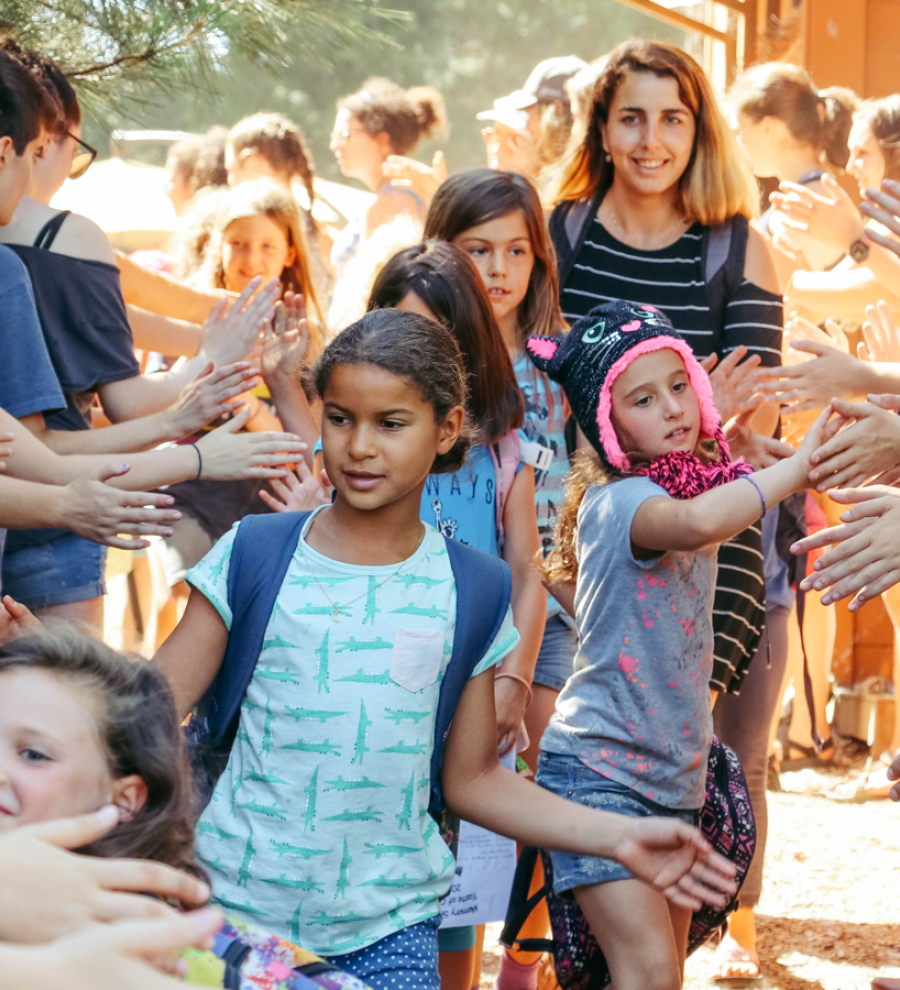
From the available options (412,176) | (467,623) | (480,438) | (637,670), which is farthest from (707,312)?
(412,176)

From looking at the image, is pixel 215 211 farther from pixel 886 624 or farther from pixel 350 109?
pixel 886 624

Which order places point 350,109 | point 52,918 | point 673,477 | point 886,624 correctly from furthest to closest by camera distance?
point 350,109 → point 886,624 → point 673,477 → point 52,918

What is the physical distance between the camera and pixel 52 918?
0.93 m

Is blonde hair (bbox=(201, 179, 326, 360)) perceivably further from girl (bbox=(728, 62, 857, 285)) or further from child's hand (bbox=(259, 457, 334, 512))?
girl (bbox=(728, 62, 857, 285))

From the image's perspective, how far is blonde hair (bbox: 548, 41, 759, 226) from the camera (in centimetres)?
312

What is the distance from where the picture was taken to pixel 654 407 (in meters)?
2.27

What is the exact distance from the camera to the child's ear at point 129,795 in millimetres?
1422

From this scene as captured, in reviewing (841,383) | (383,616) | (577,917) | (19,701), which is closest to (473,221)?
(841,383)

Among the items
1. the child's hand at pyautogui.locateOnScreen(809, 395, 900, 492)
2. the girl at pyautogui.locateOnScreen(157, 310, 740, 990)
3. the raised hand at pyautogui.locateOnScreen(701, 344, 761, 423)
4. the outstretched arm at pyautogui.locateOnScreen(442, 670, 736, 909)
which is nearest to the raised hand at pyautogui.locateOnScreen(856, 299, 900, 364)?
the raised hand at pyautogui.locateOnScreen(701, 344, 761, 423)

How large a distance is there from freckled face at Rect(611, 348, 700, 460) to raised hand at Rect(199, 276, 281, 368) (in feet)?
3.17

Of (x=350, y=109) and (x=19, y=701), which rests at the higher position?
(x=350, y=109)

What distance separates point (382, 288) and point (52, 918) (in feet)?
5.96

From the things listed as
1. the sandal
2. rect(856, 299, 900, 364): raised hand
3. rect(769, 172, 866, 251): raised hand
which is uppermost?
rect(769, 172, 866, 251): raised hand

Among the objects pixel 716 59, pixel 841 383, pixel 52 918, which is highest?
pixel 716 59
